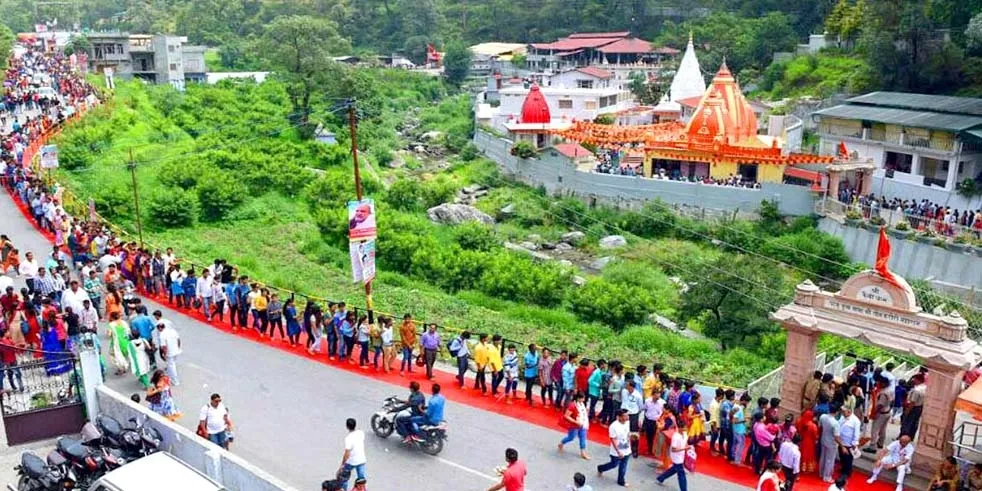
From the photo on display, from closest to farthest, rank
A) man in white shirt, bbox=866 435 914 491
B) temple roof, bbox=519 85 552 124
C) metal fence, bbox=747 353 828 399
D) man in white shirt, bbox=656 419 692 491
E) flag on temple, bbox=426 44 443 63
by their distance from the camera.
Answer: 1. man in white shirt, bbox=656 419 692 491
2. man in white shirt, bbox=866 435 914 491
3. metal fence, bbox=747 353 828 399
4. temple roof, bbox=519 85 552 124
5. flag on temple, bbox=426 44 443 63

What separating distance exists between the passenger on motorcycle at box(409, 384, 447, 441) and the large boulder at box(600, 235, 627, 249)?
27.6m

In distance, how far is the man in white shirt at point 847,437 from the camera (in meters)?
13.5

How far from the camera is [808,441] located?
45.9 ft

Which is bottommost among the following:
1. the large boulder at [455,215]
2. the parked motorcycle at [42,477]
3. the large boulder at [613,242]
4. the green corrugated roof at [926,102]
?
the large boulder at [613,242]

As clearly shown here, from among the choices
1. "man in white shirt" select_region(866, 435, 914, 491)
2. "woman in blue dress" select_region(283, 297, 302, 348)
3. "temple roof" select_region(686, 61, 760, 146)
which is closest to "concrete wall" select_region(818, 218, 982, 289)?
"temple roof" select_region(686, 61, 760, 146)

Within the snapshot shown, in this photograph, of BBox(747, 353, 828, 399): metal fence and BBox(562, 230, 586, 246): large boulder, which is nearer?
BBox(747, 353, 828, 399): metal fence

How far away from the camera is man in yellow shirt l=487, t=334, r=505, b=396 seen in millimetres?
16703

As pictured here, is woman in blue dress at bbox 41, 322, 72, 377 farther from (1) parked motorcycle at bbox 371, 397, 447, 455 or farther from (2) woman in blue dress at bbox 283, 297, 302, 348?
(1) parked motorcycle at bbox 371, 397, 447, 455

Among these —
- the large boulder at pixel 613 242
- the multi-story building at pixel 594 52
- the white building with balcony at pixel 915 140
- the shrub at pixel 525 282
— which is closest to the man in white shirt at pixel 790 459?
the shrub at pixel 525 282

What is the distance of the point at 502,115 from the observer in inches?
2488

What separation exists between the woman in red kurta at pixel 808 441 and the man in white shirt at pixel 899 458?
97cm

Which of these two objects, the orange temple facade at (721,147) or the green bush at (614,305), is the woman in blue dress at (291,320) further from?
the orange temple facade at (721,147)

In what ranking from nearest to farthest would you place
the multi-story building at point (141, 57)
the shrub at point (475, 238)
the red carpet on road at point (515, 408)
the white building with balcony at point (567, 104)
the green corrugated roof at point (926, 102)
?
the red carpet on road at point (515, 408)
the shrub at point (475, 238)
the green corrugated roof at point (926, 102)
the white building with balcony at point (567, 104)
the multi-story building at point (141, 57)

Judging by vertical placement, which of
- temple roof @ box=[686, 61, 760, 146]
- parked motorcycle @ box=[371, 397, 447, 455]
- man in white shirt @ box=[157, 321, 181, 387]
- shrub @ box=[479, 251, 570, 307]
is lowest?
shrub @ box=[479, 251, 570, 307]
